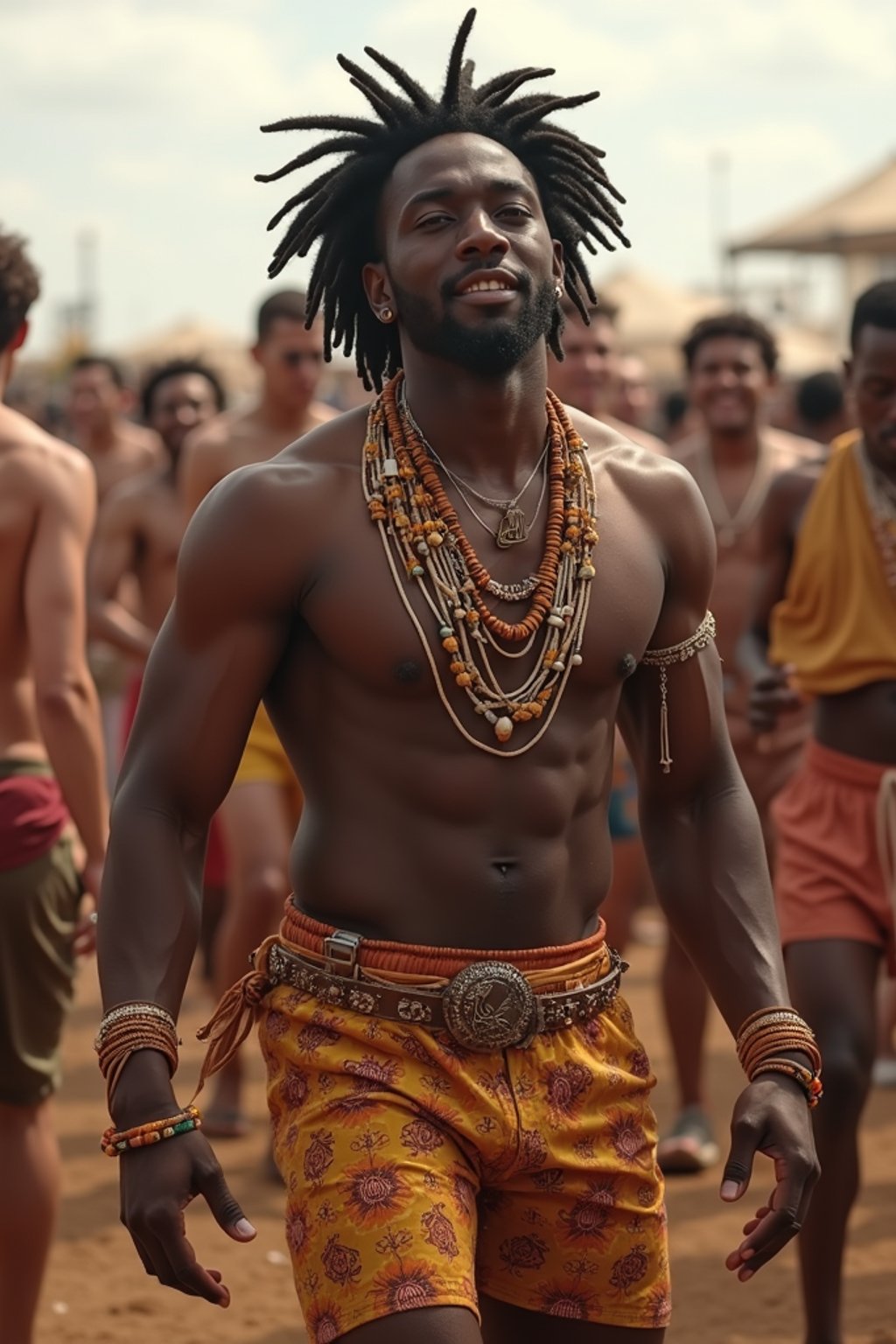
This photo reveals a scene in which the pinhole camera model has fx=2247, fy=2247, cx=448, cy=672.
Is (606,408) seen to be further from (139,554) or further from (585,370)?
(139,554)

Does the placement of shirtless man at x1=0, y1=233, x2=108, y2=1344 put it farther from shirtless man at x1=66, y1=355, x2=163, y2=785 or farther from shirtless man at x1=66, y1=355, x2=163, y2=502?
shirtless man at x1=66, y1=355, x2=163, y2=502

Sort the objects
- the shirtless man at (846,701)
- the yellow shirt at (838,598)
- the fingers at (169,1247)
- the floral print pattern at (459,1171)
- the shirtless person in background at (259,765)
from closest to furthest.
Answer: the fingers at (169,1247)
the floral print pattern at (459,1171)
the shirtless man at (846,701)
the yellow shirt at (838,598)
the shirtless person in background at (259,765)

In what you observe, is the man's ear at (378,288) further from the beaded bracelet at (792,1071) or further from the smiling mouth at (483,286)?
the beaded bracelet at (792,1071)

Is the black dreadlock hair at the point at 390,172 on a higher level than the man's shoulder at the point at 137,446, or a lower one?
higher

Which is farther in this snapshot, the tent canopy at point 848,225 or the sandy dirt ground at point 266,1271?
the tent canopy at point 848,225

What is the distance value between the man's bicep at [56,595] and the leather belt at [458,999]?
1730mm

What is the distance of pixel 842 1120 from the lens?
5.05 meters

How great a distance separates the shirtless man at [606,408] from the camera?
25.7 ft

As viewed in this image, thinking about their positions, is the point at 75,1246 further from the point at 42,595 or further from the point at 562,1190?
the point at 562,1190

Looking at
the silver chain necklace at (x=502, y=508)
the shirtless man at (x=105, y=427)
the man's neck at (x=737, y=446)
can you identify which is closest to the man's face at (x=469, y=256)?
the silver chain necklace at (x=502, y=508)

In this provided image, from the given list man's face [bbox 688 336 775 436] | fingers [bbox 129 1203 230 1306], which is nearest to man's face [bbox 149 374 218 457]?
man's face [bbox 688 336 775 436]

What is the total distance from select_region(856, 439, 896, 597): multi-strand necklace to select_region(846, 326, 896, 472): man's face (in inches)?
2.7

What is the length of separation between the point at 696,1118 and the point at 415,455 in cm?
416

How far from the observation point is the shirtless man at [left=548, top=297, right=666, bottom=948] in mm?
7840
